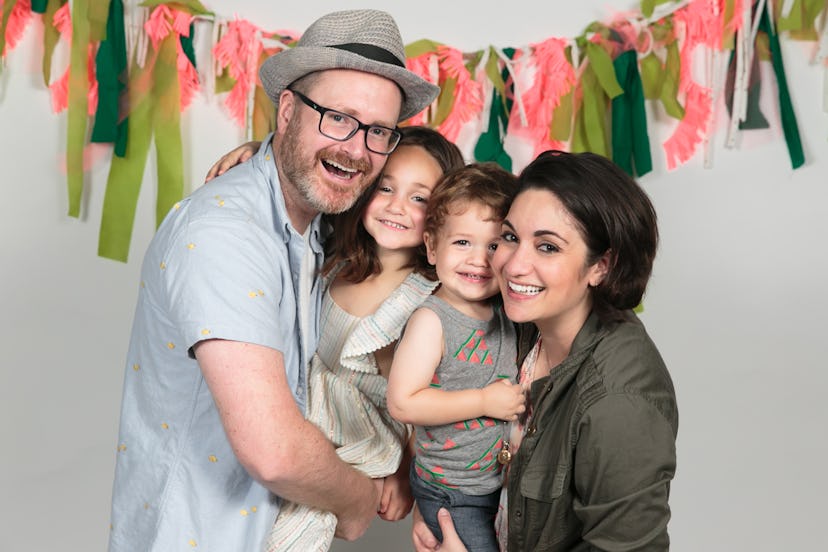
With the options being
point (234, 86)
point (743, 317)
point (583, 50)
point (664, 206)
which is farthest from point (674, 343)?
point (234, 86)

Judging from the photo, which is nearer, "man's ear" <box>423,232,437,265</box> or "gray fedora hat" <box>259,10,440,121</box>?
"gray fedora hat" <box>259,10,440,121</box>

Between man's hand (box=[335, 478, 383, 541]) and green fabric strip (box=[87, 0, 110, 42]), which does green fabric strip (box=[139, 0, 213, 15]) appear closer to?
green fabric strip (box=[87, 0, 110, 42])

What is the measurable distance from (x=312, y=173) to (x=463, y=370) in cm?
54

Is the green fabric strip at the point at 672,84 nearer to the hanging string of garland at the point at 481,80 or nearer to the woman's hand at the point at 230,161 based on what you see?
the hanging string of garland at the point at 481,80

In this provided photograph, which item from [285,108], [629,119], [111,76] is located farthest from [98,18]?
[629,119]

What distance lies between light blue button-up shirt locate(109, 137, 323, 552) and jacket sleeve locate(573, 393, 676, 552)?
605mm

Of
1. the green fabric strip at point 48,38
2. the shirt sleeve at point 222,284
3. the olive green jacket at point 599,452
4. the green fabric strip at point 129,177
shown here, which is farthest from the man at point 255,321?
the green fabric strip at point 48,38

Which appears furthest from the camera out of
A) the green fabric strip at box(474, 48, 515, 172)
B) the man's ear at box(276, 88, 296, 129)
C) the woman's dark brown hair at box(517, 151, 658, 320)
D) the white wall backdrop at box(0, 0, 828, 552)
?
the green fabric strip at box(474, 48, 515, 172)

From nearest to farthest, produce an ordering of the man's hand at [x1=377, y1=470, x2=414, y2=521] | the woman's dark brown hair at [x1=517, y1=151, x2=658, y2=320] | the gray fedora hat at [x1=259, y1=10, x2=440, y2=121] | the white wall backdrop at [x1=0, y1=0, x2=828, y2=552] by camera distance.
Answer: the woman's dark brown hair at [x1=517, y1=151, x2=658, y2=320]
the gray fedora hat at [x1=259, y1=10, x2=440, y2=121]
the man's hand at [x1=377, y1=470, x2=414, y2=521]
the white wall backdrop at [x1=0, y1=0, x2=828, y2=552]

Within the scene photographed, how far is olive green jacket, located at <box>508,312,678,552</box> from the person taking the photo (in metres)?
1.54

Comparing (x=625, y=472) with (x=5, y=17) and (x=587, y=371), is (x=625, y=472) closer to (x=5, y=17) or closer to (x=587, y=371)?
(x=587, y=371)

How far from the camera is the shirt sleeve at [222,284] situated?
158cm

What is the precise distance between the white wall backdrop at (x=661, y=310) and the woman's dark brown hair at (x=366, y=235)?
1004 millimetres

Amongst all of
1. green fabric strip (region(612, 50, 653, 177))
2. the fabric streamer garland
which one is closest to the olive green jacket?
green fabric strip (region(612, 50, 653, 177))
